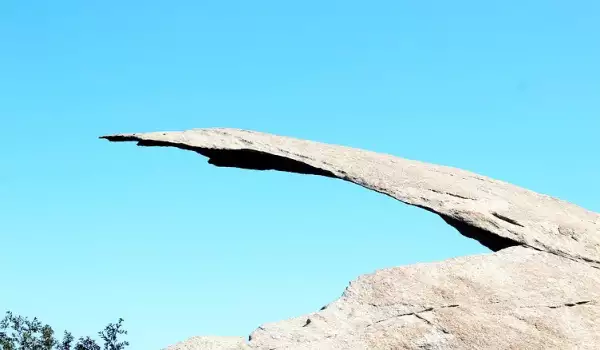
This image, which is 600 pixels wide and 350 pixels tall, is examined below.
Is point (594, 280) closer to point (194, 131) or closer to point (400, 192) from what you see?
point (400, 192)

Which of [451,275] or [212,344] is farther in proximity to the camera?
[451,275]

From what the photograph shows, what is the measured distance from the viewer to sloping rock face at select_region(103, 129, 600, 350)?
19.0ft

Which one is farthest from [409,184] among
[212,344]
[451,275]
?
[212,344]

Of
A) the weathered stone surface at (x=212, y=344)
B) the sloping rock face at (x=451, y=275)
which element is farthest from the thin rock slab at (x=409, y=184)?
the weathered stone surface at (x=212, y=344)

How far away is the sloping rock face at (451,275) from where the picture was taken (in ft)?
19.0

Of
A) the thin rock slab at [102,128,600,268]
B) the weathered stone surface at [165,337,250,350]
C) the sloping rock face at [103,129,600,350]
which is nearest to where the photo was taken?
the weathered stone surface at [165,337,250,350]

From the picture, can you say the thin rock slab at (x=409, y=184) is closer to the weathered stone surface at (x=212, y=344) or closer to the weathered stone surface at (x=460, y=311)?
the weathered stone surface at (x=460, y=311)

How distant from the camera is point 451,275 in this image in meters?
6.32

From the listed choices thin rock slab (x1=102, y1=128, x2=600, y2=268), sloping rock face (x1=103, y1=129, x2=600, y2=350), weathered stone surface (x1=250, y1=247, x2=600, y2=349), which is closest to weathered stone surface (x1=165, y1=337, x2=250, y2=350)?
sloping rock face (x1=103, y1=129, x2=600, y2=350)

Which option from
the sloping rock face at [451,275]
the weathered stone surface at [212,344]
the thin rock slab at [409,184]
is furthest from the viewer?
the thin rock slab at [409,184]

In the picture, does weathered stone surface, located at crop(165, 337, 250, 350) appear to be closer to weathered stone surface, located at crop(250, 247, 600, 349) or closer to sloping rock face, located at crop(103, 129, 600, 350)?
sloping rock face, located at crop(103, 129, 600, 350)

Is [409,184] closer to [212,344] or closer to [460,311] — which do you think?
[460,311]

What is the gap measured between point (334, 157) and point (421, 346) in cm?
208

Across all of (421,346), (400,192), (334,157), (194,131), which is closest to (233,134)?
(194,131)
